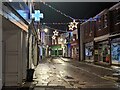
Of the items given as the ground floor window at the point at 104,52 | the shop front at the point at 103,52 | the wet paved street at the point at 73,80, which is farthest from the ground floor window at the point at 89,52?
the wet paved street at the point at 73,80

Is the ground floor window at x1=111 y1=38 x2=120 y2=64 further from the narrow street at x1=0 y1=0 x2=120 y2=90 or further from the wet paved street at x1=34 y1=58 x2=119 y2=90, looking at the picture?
the wet paved street at x1=34 y1=58 x2=119 y2=90

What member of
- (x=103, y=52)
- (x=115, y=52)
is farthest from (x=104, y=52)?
(x=115, y=52)

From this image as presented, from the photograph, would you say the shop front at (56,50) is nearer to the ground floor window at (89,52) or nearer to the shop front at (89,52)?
the ground floor window at (89,52)

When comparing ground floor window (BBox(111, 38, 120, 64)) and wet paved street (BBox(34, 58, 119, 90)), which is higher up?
ground floor window (BBox(111, 38, 120, 64))

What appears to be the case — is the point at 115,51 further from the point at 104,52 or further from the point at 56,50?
the point at 56,50

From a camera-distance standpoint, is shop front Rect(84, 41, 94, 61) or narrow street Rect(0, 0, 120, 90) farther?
shop front Rect(84, 41, 94, 61)

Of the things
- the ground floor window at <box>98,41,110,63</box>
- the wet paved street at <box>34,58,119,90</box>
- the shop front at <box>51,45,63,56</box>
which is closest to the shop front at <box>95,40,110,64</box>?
the ground floor window at <box>98,41,110,63</box>

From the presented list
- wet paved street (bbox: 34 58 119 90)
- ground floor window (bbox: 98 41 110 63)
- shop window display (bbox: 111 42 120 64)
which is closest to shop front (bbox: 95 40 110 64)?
ground floor window (bbox: 98 41 110 63)

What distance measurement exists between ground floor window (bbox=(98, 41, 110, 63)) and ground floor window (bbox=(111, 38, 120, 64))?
2.12m

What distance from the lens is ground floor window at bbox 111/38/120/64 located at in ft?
121

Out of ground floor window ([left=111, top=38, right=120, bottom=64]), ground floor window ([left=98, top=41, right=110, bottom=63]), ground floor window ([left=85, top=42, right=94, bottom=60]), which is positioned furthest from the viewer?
ground floor window ([left=85, top=42, right=94, bottom=60])

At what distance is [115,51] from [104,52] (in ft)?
20.0

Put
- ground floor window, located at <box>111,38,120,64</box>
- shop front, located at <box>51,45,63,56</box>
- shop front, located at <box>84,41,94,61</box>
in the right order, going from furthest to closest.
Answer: shop front, located at <box>51,45,63,56</box>
shop front, located at <box>84,41,94,61</box>
ground floor window, located at <box>111,38,120,64</box>

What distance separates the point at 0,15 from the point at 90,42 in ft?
142
